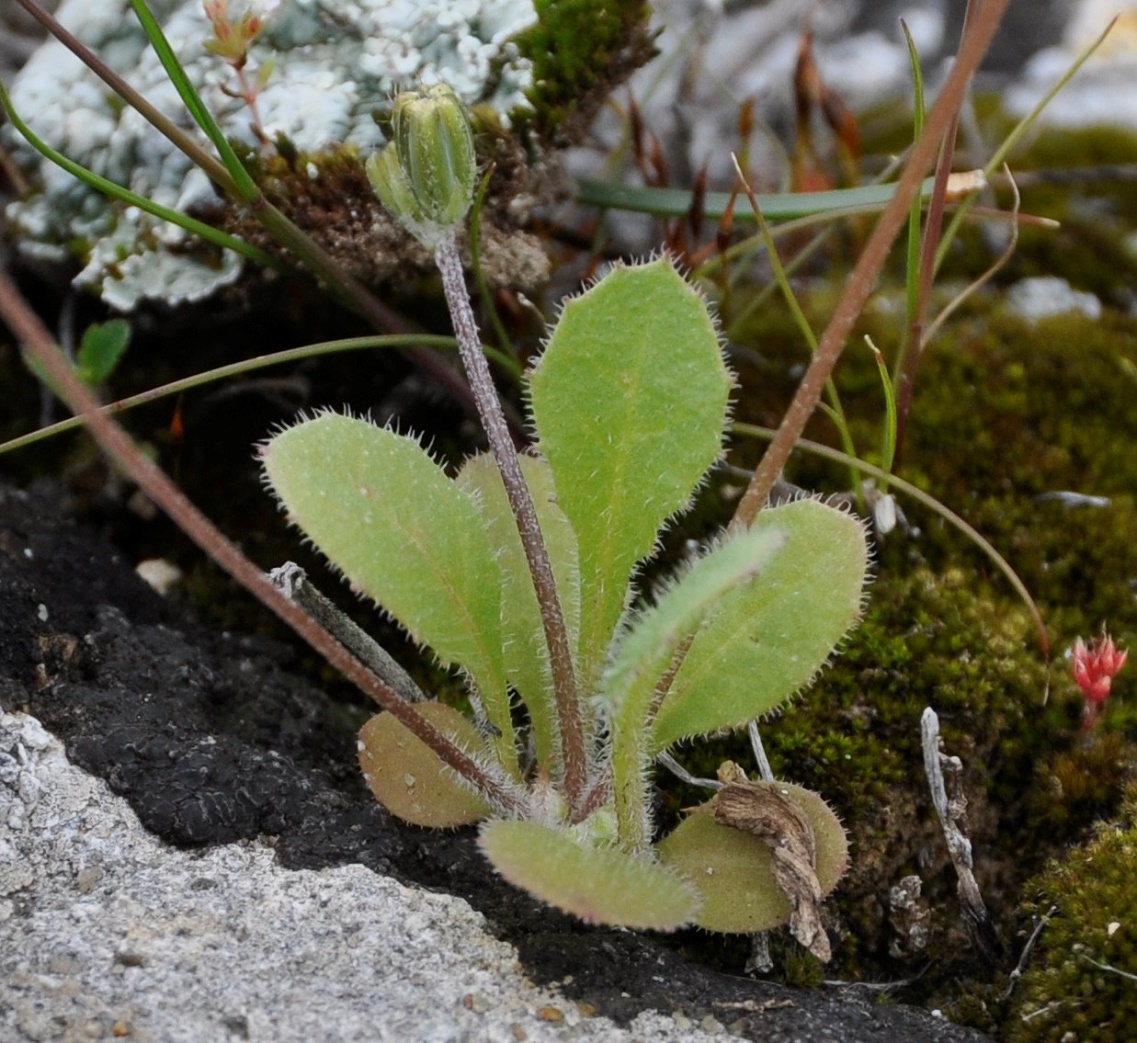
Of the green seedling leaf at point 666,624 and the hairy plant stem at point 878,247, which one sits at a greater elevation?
the hairy plant stem at point 878,247

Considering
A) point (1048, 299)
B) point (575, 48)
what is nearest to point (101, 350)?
point (575, 48)

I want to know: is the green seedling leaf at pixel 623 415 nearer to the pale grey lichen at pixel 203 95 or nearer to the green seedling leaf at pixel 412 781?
the green seedling leaf at pixel 412 781

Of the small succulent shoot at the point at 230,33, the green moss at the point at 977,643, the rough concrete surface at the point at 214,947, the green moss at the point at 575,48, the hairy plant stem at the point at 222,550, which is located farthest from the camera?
the green moss at the point at 575,48

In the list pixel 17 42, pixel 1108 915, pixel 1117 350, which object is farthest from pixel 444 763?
pixel 17 42

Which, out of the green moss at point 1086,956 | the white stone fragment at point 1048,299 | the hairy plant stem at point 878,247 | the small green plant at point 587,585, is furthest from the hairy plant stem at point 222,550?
the white stone fragment at point 1048,299

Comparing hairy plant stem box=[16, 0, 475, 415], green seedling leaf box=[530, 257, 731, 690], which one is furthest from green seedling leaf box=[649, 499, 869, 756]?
hairy plant stem box=[16, 0, 475, 415]

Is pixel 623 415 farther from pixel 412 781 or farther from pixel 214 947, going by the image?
pixel 214 947

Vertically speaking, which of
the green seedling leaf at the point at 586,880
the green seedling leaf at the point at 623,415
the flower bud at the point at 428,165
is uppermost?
the flower bud at the point at 428,165
